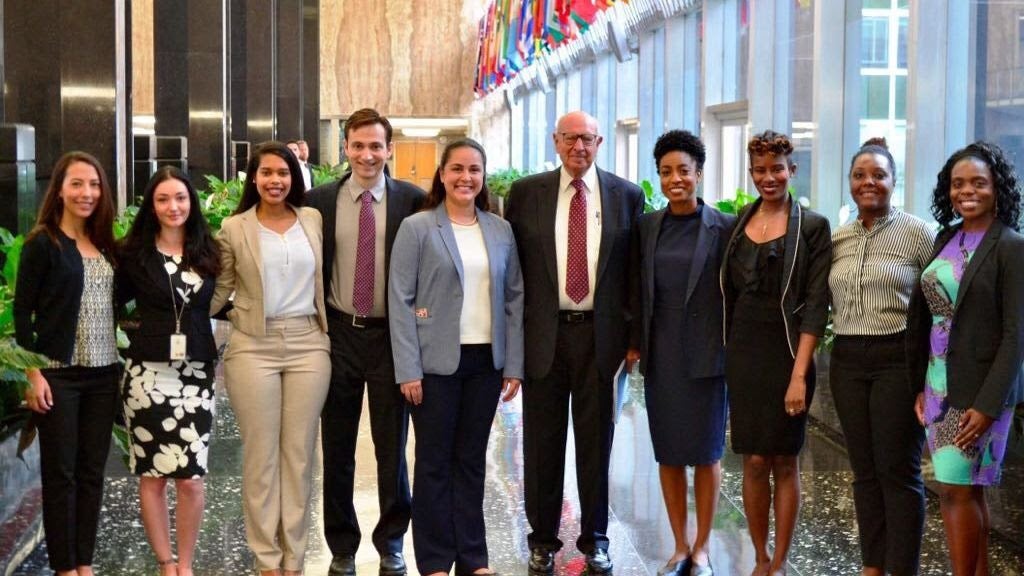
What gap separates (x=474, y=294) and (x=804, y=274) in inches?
43.4

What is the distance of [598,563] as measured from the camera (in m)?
4.73

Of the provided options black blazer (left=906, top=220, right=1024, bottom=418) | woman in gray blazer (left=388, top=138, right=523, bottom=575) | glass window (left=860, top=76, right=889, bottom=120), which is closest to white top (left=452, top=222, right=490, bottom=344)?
woman in gray blazer (left=388, top=138, right=523, bottom=575)

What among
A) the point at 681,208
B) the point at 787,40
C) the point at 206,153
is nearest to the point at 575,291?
the point at 681,208

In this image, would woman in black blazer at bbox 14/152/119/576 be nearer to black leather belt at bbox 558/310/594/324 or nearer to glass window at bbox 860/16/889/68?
black leather belt at bbox 558/310/594/324

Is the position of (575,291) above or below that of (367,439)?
above

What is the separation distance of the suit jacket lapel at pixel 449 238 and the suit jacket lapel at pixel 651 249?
647 mm

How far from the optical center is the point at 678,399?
4.61 metres

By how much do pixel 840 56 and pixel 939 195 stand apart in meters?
5.05

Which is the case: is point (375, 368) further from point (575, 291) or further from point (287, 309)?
point (575, 291)

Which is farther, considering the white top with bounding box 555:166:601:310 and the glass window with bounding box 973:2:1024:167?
the glass window with bounding box 973:2:1024:167

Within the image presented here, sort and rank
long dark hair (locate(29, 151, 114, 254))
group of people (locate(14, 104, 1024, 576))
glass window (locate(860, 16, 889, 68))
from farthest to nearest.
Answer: glass window (locate(860, 16, 889, 68)), long dark hair (locate(29, 151, 114, 254)), group of people (locate(14, 104, 1024, 576))

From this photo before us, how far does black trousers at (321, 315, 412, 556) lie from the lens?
4625mm

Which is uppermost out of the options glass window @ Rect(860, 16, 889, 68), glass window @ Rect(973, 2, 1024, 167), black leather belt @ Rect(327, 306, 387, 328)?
glass window @ Rect(860, 16, 889, 68)

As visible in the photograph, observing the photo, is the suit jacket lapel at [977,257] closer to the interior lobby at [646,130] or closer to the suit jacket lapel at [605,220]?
the interior lobby at [646,130]
